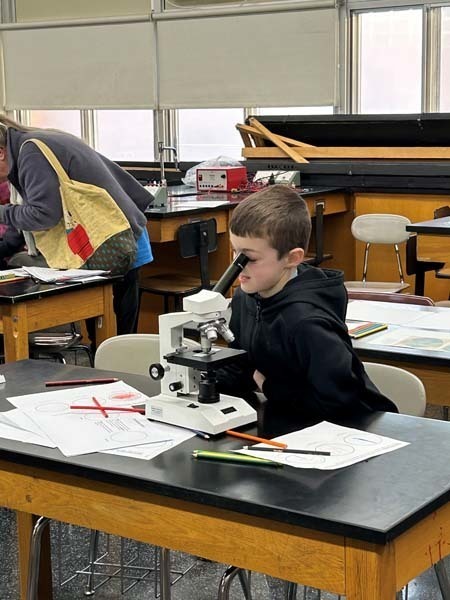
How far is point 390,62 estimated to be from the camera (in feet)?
24.1

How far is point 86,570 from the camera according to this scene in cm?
300

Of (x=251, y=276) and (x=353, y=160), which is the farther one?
(x=353, y=160)

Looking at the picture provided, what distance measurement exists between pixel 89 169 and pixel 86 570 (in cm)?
170

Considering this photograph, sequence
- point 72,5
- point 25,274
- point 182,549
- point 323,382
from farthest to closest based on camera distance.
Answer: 1. point 72,5
2. point 25,274
3. point 323,382
4. point 182,549

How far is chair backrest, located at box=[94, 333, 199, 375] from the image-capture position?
279cm

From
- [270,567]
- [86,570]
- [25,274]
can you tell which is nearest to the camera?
[270,567]

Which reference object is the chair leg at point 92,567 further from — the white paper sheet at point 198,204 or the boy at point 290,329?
the white paper sheet at point 198,204

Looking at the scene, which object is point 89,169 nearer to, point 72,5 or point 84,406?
point 84,406

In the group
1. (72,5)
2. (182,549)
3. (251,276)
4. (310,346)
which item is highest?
(72,5)

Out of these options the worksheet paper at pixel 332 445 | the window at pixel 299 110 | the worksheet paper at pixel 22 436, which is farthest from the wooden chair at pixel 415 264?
the worksheet paper at pixel 22 436

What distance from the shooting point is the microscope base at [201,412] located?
1924 millimetres

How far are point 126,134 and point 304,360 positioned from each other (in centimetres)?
694

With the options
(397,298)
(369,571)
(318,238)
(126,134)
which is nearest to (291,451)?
(369,571)

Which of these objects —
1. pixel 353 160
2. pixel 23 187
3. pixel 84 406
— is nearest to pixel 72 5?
pixel 353 160
